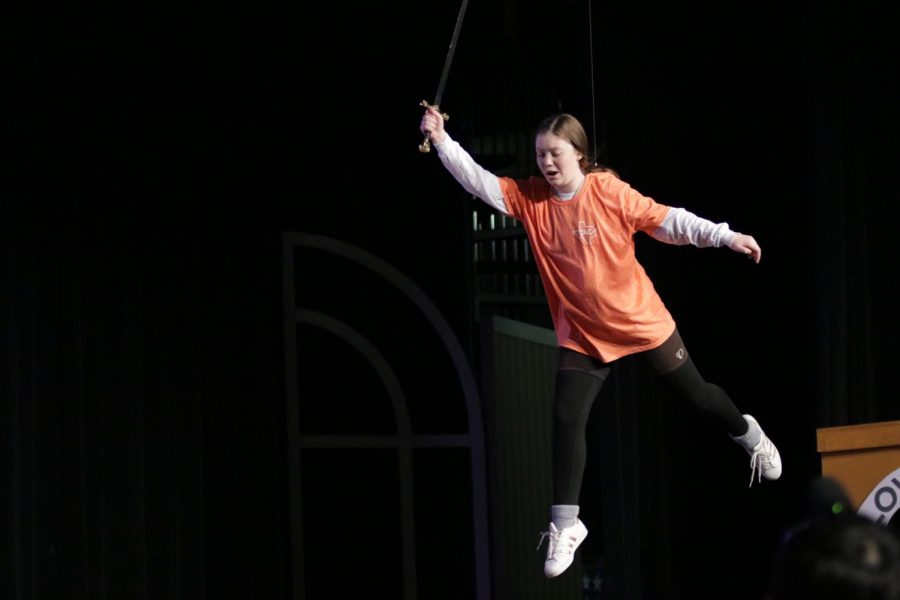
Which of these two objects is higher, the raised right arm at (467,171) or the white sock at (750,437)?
the raised right arm at (467,171)

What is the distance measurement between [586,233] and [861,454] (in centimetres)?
87

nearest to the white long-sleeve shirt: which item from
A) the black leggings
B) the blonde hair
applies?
the blonde hair

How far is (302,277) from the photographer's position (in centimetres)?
525

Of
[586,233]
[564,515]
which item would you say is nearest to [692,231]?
[586,233]

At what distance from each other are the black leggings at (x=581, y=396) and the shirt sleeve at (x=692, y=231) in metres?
0.24

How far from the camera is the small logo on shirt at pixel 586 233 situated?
310 centimetres

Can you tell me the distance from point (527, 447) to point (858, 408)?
4.98 feet

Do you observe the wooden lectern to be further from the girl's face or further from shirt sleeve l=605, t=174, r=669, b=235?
the girl's face

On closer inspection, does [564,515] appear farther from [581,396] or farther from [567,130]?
[567,130]

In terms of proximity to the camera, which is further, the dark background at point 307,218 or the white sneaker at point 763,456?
the dark background at point 307,218

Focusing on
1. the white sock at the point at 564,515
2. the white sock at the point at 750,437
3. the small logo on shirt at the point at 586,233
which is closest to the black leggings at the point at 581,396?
the white sock at the point at 564,515

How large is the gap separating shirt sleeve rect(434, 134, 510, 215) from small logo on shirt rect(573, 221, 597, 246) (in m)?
0.19

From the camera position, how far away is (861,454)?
323cm

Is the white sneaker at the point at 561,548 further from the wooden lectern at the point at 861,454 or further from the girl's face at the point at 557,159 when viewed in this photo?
the girl's face at the point at 557,159
